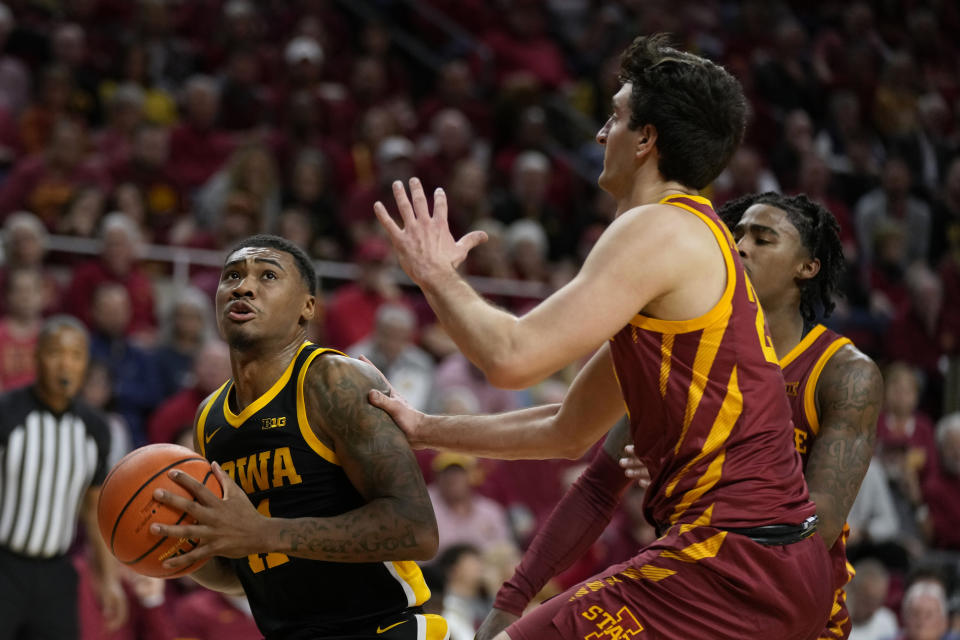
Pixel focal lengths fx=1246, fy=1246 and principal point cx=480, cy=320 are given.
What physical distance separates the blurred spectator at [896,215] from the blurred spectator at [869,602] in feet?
16.8

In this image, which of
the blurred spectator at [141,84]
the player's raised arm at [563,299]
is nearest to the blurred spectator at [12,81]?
the blurred spectator at [141,84]

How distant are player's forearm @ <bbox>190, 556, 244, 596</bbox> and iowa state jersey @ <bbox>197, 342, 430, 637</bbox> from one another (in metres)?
0.30

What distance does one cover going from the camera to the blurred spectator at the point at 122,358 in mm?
8406

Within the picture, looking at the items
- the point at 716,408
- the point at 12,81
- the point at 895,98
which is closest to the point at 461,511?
the point at 716,408

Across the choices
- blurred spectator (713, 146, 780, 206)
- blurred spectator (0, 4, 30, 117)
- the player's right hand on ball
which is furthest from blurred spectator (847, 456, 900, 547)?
blurred spectator (0, 4, 30, 117)

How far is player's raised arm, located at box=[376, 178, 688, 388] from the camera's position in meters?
2.99

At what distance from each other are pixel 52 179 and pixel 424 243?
22.8 ft

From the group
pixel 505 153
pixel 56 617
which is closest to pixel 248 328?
pixel 56 617

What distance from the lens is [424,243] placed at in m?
3.18

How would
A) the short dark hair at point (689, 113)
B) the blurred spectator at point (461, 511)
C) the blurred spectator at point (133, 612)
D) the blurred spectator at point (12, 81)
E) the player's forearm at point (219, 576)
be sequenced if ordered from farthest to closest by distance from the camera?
the blurred spectator at point (12, 81), the blurred spectator at point (461, 511), the blurred spectator at point (133, 612), the player's forearm at point (219, 576), the short dark hair at point (689, 113)

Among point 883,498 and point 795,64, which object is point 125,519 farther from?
point 795,64

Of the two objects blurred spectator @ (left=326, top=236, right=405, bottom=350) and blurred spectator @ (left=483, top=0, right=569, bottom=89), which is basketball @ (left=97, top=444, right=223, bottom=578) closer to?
blurred spectator @ (left=326, top=236, right=405, bottom=350)

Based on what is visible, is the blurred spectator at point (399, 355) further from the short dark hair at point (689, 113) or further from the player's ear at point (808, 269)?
the short dark hair at point (689, 113)

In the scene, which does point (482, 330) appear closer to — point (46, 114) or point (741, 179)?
point (46, 114)
